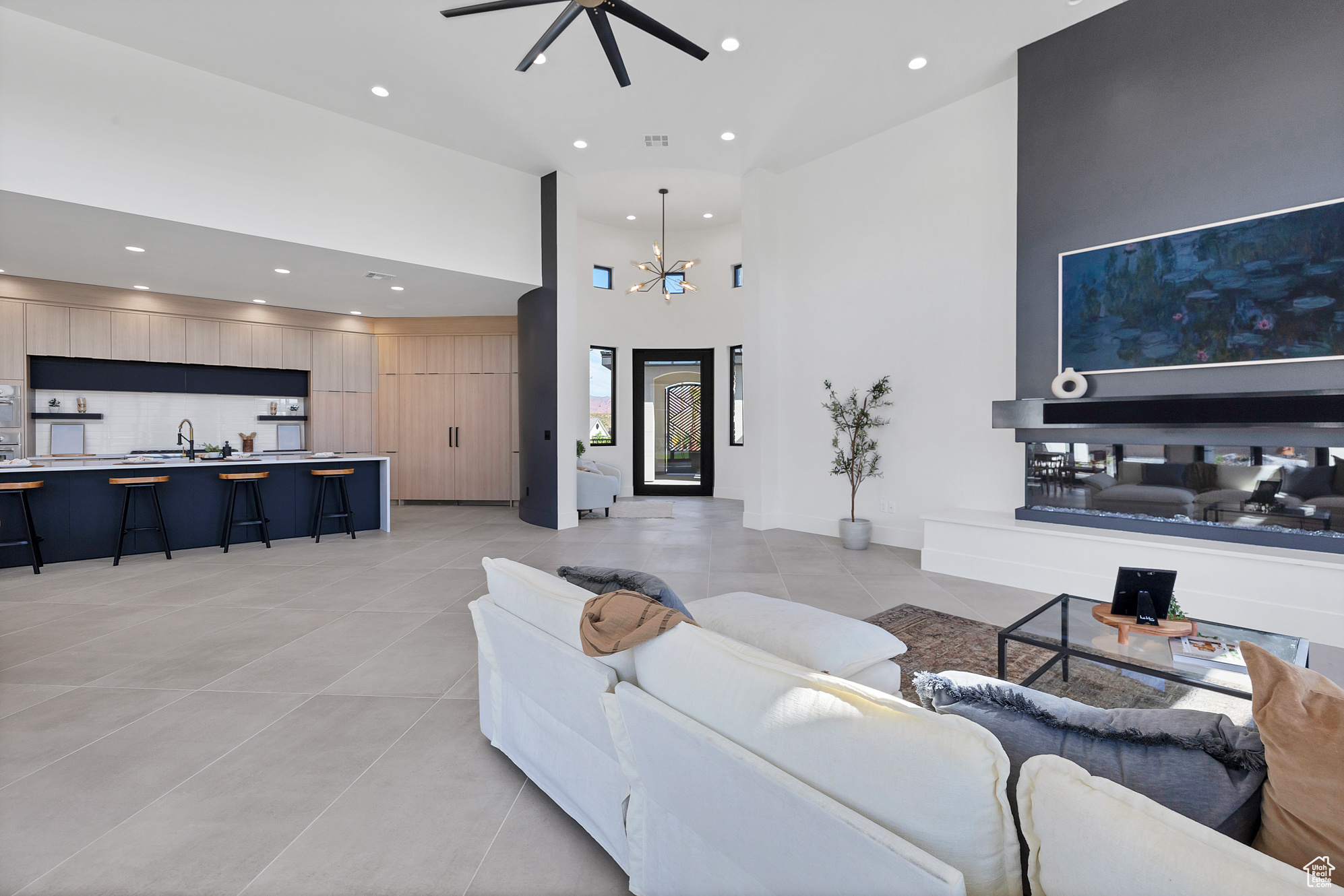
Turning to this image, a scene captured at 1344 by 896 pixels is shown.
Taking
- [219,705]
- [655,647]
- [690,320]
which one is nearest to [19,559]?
[219,705]

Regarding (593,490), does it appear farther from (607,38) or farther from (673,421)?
(607,38)

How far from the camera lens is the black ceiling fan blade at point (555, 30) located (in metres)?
3.40

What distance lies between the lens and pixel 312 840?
176 centimetres

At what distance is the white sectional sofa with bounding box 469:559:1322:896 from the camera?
2.46 feet

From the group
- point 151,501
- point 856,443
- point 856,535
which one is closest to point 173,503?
point 151,501

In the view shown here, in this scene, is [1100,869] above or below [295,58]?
below

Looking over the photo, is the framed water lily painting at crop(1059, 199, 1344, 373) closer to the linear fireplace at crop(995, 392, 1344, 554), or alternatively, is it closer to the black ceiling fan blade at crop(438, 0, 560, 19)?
the linear fireplace at crop(995, 392, 1344, 554)

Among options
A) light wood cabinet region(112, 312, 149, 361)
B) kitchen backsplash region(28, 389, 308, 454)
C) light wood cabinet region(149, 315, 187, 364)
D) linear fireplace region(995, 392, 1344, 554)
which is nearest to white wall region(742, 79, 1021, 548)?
linear fireplace region(995, 392, 1344, 554)

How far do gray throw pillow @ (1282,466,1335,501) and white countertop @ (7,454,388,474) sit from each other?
7.80 metres

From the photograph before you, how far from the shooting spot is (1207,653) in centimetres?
227

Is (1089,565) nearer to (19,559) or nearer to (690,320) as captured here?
(690,320)

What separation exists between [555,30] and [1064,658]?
14.0 feet

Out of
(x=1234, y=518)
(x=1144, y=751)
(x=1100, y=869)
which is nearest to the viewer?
(x=1100, y=869)

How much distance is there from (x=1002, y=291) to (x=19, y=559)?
868 centimetres
